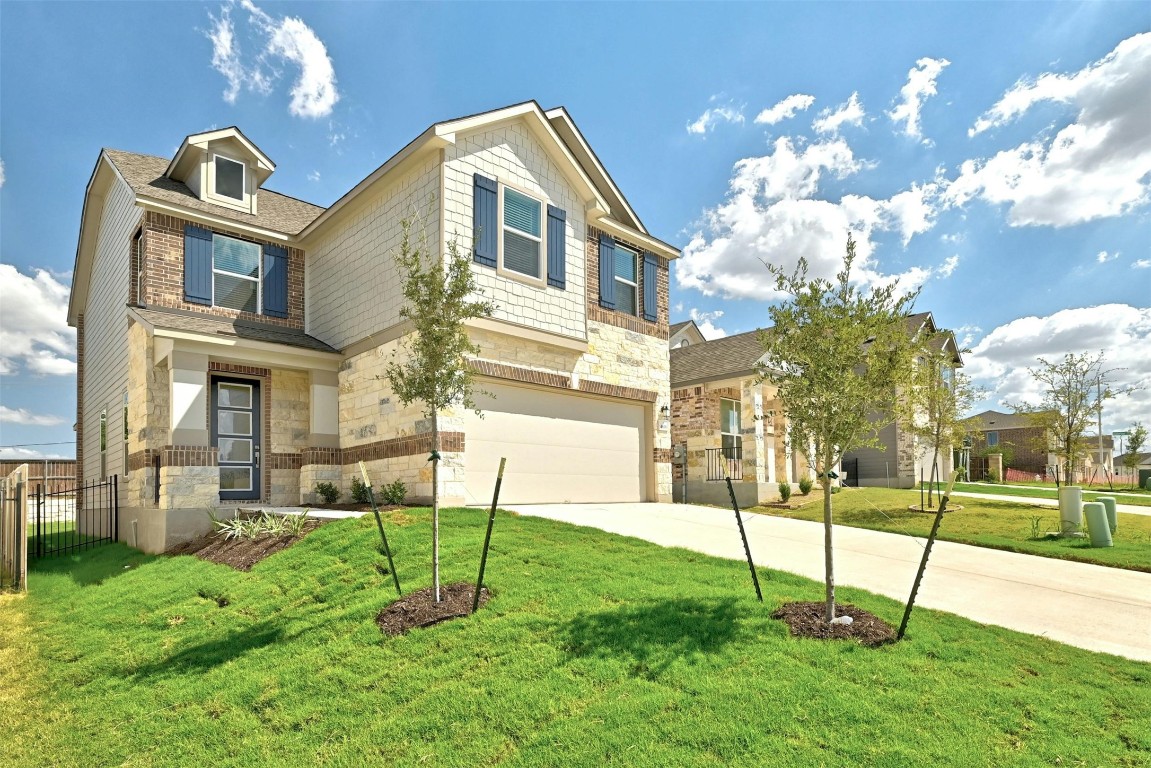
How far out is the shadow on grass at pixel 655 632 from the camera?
A: 5379 mm

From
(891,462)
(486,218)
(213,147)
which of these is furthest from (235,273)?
(891,462)

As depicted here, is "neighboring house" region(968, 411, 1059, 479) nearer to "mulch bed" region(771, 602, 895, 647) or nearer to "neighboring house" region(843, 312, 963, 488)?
"neighboring house" region(843, 312, 963, 488)

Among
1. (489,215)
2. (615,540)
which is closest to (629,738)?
(615,540)

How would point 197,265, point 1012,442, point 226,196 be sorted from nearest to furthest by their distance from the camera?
point 197,265, point 226,196, point 1012,442

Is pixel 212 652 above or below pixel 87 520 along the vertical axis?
above

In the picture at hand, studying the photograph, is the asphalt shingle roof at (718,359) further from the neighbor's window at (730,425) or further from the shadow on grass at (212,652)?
the shadow on grass at (212,652)

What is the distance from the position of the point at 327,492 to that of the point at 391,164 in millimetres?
6481

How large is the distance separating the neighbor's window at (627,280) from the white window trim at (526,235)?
280 centimetres

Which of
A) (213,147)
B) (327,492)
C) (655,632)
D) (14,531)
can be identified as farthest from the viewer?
(213,147)

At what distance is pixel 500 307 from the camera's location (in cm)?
1257

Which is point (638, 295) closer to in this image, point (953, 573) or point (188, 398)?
point (953, 573)

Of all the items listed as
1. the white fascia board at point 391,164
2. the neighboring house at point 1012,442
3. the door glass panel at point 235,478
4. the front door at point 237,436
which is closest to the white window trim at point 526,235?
the white fascia board at point 391,164

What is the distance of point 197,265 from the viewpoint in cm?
1380

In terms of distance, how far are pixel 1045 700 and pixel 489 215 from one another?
35.4 feet
